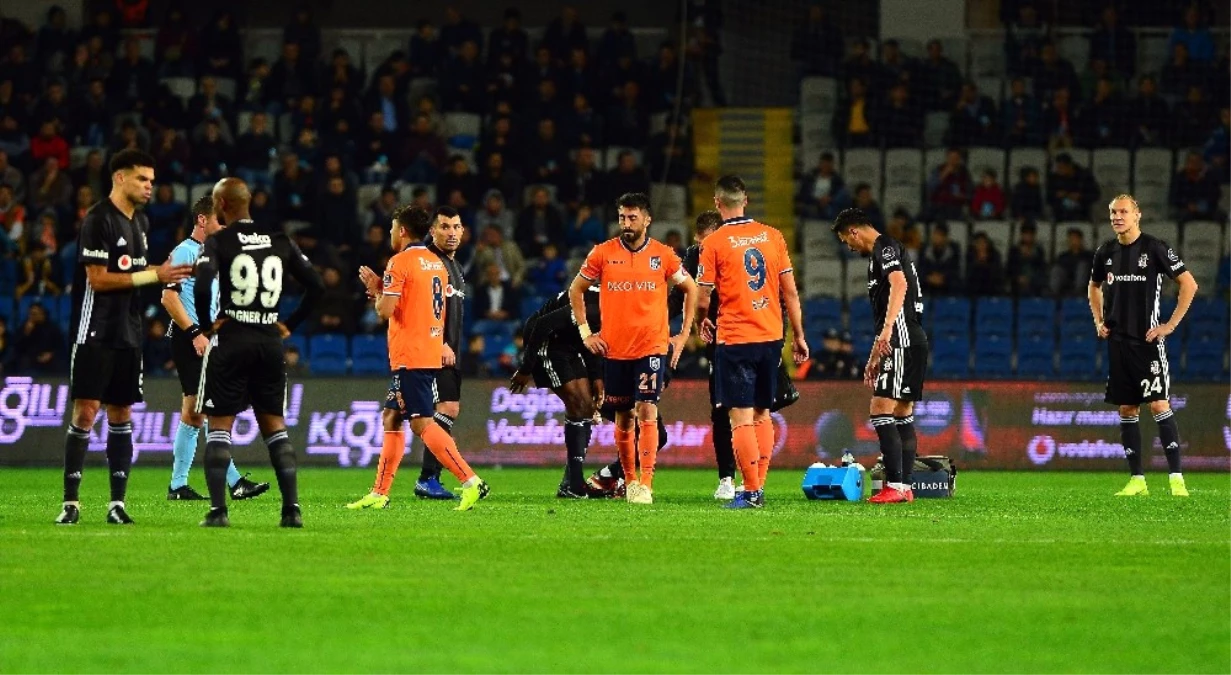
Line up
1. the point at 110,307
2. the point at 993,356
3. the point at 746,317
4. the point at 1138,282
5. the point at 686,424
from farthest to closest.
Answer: the point at 993,356 → the point at 686,424 → the point at 1138,282 → the point at 746,317 → the point at 110,307

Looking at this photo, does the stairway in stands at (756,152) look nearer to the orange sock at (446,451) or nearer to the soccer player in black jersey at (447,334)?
the soccer player in black jersey at (447,334)

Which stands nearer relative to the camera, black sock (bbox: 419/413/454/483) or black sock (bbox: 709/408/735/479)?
black sock (bbox: 709/408/735/479)

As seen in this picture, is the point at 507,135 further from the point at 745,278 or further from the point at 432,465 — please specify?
the point at 745,278

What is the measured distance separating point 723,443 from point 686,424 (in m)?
6.95

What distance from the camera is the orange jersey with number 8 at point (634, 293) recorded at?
13703 mm

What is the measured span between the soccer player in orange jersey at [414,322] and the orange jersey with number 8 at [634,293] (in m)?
1.14

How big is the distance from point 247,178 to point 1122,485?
13996 millimetres

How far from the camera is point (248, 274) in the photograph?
1075 centimetres

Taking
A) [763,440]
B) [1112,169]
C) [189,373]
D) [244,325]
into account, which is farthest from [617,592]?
[1112,169]

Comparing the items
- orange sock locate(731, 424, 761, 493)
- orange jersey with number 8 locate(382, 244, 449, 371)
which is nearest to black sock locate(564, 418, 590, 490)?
orange jersey with number 8 locate(382, 244, 449, 371)

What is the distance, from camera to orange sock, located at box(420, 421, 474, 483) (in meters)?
13.1

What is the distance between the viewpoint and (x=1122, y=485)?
1841 cm

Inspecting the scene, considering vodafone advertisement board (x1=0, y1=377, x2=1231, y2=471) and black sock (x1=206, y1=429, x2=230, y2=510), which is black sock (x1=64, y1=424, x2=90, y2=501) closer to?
black sock (x1=206, y1=429, x2=230, y2=510)

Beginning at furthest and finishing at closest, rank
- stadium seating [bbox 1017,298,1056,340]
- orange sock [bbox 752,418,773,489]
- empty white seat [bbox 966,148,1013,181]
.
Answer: empty white seat [bbox 966,148,1013,181]
stadium seating [bbox 1017,298,1056,340]
orange sock [bbox 752,418,773,489]
